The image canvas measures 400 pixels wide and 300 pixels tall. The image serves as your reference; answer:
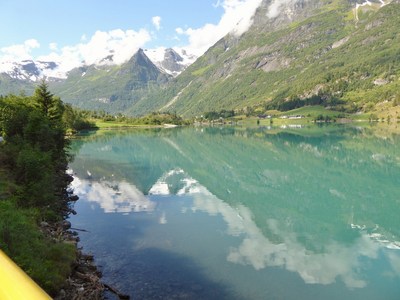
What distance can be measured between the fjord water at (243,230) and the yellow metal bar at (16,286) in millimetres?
18805

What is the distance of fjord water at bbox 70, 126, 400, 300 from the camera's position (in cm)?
2520

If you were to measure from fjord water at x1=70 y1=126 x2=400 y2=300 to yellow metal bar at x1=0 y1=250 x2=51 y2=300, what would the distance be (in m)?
18.8

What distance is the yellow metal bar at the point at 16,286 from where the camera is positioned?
4.24 m

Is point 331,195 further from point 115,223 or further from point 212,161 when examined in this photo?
point 212,161

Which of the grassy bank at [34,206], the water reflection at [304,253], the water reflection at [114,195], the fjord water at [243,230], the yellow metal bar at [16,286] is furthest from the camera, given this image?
the water reflection at [114,195]

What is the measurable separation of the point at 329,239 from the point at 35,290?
117ft

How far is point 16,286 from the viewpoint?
14.5ft

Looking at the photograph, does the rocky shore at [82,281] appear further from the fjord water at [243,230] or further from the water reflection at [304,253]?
the water reflection at [304,253]

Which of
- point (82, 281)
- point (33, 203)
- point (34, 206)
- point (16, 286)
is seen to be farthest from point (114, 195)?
point (16, 286)

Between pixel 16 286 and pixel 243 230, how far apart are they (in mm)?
35269

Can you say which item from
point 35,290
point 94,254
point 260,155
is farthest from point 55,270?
point 260,155

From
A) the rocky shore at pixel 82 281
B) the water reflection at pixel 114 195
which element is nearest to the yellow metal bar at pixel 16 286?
the rocky shore at pixel 82 281

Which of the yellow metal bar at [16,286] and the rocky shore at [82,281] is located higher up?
the yellow metal bar at [16,286]

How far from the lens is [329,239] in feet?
118
